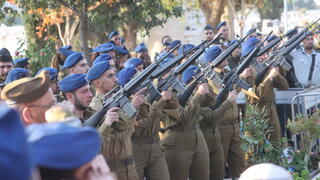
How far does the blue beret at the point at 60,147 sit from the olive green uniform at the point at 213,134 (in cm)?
663

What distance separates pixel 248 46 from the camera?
33.0 ft

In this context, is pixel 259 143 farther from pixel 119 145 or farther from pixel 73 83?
pixel 73 83

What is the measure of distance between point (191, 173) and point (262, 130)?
1206mm

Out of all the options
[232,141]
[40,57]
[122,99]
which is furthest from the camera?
[40,57]

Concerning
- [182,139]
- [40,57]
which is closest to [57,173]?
[182,139]

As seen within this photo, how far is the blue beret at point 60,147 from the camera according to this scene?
1922mm

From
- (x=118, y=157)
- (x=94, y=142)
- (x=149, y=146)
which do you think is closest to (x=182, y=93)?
(x=149, y=146)

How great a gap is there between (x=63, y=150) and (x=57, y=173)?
0.30 feet

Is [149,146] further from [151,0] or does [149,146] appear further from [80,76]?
[151,0]

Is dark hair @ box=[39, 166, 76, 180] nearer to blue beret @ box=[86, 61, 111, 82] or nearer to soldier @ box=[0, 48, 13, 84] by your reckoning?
blue beret @ box=[86, 61, 111, 82]

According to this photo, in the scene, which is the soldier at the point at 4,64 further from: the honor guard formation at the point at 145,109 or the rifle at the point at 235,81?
the rifle at the point at 235,81

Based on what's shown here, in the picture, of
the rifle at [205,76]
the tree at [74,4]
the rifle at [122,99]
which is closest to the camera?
the rifle at [122,99]

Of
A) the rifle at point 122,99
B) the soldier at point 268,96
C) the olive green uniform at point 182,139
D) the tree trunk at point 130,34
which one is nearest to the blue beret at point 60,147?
the rifle at point 122,99

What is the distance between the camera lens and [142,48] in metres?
10.4
